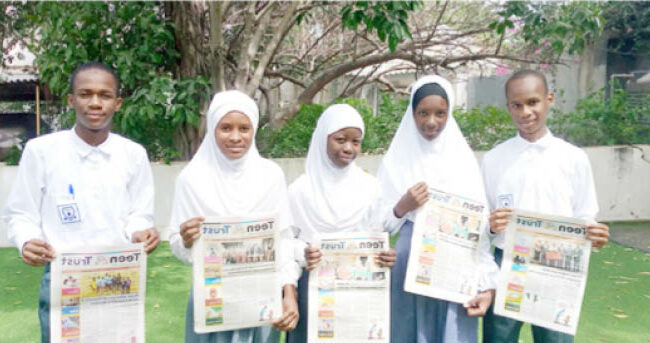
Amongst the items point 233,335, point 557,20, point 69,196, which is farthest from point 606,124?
point 69,196

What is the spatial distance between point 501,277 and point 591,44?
925cm

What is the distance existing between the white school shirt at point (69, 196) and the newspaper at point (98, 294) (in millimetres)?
144

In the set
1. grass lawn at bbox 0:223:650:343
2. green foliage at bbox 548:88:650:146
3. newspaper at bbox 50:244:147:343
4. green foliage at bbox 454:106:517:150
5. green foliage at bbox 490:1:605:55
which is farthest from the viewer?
green foliage at bbox 548:88:650:146

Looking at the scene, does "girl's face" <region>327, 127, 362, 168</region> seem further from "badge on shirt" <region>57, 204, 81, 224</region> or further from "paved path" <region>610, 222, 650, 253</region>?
"paved path" <region>610, 222, 650, 253</region>

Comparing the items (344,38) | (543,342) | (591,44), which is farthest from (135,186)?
(591,44)

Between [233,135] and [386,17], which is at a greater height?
[386,17]

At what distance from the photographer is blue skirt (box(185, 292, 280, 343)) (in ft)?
7.79

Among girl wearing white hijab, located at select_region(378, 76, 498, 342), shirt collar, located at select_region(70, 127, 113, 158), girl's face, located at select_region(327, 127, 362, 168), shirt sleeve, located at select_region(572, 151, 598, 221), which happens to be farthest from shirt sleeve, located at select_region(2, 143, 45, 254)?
shirt sleeve, located at select_region(572, 151, 598, 221)

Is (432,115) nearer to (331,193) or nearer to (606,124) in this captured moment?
(331,193)

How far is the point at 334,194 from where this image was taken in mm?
2568

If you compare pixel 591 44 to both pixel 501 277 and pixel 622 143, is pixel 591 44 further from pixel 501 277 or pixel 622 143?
pixel 501 277

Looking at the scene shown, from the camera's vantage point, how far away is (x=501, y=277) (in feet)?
7.95

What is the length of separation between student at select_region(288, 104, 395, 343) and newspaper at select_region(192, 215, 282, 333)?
0.26 m

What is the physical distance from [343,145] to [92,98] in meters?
1.07
